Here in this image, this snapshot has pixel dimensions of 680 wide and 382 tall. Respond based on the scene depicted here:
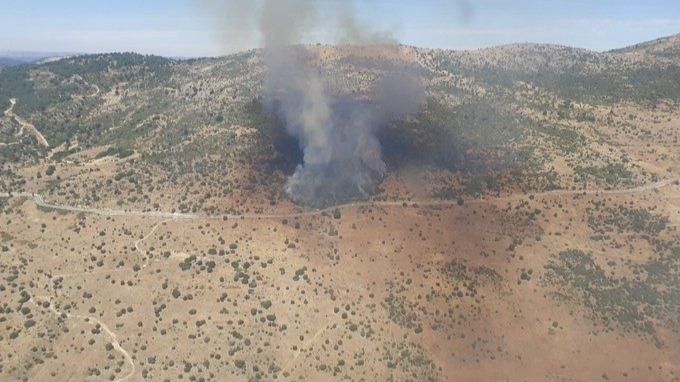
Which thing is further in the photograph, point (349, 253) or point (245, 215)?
point (245, 215)

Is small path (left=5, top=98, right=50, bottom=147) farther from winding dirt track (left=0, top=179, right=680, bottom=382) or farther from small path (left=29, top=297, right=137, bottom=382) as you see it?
small path (left=29, top=297, right=137, bottom=382)

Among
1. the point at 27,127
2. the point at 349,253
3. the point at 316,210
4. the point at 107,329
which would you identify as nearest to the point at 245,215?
the point at 316,210

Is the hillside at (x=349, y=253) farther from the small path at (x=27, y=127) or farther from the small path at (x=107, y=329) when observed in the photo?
the small path at (x=27, y=127)

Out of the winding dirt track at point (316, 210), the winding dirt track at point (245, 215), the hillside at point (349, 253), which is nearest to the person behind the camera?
the hillside at point (349, 253)

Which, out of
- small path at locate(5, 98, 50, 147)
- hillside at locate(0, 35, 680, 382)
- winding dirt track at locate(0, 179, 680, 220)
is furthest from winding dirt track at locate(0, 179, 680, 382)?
small path at locate(5, 98, 50, 147)

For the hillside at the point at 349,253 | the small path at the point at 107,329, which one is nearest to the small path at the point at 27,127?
the hillside at the point at 349,253

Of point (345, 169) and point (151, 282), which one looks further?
point (345, 169)

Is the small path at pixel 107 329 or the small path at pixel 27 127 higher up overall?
the small path at pixel 27 127

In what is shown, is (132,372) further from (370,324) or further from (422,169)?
(422,169)

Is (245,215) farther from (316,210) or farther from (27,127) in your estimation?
(27,127)

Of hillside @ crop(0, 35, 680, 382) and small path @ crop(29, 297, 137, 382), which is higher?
hillside @ crop(0, 35, 680, 382)

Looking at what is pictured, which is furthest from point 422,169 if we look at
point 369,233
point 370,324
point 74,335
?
point 74,335
